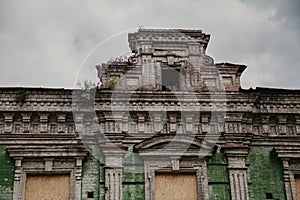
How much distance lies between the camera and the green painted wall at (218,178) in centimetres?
1306

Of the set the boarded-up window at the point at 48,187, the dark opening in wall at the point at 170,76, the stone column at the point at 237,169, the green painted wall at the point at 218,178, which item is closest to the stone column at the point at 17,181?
the boarded-up window at the point at 48,187

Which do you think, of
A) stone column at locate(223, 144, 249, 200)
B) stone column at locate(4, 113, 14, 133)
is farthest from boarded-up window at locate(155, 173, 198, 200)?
stone column at locate(4, 113, 14, 133)

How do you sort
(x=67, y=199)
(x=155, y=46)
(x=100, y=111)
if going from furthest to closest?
(x=155, y=46) < (x=100, y=111) < (x=67, y=199)

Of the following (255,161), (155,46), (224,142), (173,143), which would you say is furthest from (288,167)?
(155,46)

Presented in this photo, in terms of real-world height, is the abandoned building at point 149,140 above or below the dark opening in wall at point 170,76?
below

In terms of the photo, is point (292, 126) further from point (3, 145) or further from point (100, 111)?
point (3, 145)

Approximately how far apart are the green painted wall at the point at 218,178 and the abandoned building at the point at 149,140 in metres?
0.03

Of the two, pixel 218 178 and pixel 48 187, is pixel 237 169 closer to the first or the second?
pixel 218 178

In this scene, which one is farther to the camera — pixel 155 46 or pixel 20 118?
pixel 155 46

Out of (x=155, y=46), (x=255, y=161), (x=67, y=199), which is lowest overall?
(x=67, y=199)

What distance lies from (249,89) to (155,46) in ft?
9.90

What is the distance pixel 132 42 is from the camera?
50.9 ft

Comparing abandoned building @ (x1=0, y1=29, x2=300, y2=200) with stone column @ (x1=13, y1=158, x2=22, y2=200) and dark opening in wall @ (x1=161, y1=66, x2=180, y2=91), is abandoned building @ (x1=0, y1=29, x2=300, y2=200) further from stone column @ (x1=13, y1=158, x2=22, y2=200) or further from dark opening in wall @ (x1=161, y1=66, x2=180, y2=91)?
dark opening in wall @ (x1=161, y1=66, x2=180, y2=91)

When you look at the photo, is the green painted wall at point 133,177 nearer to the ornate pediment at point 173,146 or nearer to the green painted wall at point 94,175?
the ornate pediment at point 173,146
